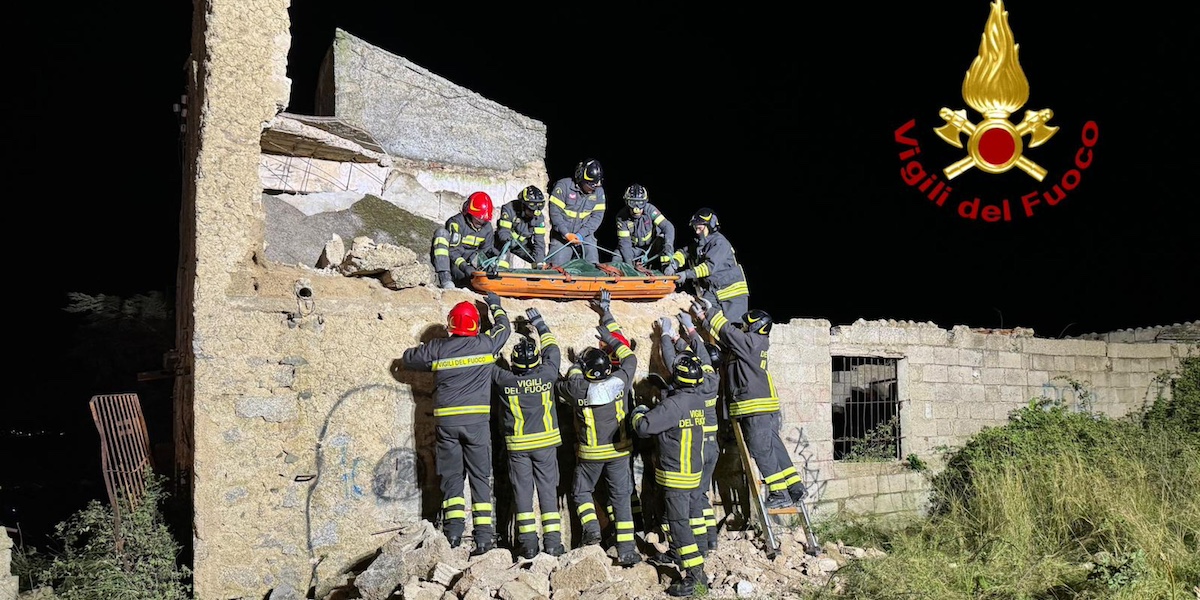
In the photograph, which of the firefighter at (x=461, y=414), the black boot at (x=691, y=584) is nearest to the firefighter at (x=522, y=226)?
the firefighter at (x=461, y=414)

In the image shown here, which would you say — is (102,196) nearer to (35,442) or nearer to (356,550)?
(35,442)

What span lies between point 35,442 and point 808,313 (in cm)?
1380

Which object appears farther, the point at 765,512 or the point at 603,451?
the point at 765,512

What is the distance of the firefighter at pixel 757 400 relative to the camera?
26.6ft

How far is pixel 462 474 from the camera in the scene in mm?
7270

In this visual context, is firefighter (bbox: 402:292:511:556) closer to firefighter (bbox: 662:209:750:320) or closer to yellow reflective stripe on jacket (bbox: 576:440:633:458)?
yellow reflective stripe on jacket (bbox: 576:440:633:458)

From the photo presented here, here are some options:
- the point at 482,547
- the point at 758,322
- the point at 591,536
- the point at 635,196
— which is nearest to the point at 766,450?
the point at 758,322

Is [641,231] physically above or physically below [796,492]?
above

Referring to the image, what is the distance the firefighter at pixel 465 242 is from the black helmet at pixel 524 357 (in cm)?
136

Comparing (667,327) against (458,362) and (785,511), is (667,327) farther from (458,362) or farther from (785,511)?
(458,362)

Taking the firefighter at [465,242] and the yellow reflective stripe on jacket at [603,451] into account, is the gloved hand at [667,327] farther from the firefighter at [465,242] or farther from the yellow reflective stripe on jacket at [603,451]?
the firefighter at [465,242]

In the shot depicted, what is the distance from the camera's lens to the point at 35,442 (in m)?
14.2

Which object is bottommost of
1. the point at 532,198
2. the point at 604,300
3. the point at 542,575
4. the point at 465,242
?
the point at 542,575

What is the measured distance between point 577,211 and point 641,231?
0.77 m
